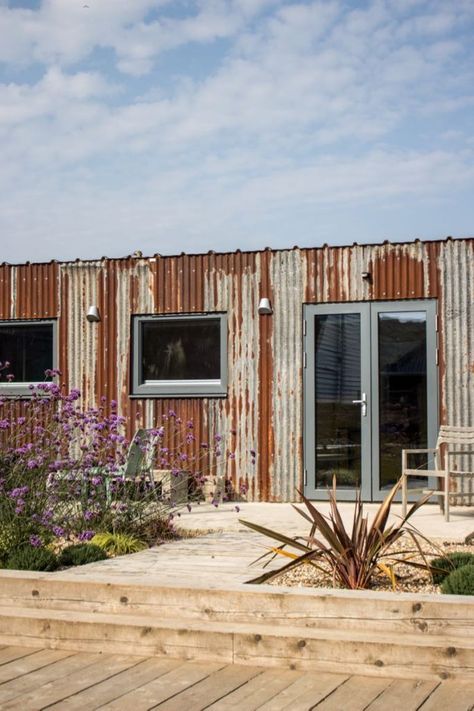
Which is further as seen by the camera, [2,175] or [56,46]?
[2,175]

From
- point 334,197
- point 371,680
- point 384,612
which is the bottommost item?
point 371,680

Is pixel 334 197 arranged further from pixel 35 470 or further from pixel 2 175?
pixel 35 470

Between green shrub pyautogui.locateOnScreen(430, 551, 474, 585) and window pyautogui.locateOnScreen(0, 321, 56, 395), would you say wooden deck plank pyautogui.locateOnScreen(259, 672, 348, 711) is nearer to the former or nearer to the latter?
green shrub pyautogui.locateOnScreen(430, 551, 474, 585)

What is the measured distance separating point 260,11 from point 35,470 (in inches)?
214

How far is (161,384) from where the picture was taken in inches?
439

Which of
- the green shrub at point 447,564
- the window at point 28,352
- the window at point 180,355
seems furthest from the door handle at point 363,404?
the green shrub at point 447,564

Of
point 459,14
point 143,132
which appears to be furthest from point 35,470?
point 143,132

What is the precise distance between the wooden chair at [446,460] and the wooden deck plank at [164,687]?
14.2 feet

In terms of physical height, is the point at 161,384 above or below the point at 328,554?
above

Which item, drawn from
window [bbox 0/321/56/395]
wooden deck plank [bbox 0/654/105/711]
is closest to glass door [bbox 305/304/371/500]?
window [bbox 0/321/56/395]

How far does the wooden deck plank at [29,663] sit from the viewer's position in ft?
13.5

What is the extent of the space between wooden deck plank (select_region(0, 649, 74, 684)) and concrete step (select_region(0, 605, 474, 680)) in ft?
0.19

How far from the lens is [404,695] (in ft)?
12.3

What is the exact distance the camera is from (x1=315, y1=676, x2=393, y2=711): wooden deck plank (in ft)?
11.9
